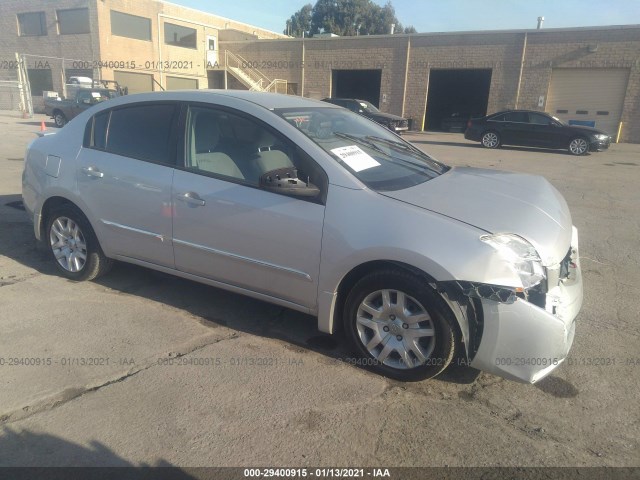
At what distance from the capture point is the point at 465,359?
2.93m

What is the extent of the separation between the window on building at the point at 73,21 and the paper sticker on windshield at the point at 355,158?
32.9 m

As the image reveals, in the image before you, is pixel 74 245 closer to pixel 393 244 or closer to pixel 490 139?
pixel 393 244

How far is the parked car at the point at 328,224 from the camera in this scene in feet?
9.10

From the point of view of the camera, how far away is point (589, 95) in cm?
2417

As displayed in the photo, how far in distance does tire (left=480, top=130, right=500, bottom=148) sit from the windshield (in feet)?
51.1

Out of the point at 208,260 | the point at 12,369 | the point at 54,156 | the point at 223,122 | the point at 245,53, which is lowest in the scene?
the point at 12,369

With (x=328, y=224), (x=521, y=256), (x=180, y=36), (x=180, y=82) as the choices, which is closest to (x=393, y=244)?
(x=328, y=224)

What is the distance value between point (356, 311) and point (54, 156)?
3145 mm

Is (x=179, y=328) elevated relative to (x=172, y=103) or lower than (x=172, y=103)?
lower

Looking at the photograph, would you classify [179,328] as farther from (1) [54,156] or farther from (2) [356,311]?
(1) [54,156]

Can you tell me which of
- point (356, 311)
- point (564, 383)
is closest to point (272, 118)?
point (356, 311)

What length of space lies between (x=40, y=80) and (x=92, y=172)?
3546cm

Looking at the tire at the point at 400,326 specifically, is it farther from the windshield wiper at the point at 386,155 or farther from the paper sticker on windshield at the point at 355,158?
the windshield wiper at the point at 386,155

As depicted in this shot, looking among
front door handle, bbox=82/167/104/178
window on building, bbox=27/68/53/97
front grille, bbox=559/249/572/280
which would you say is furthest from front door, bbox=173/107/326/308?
window on building, bbox=27/68/53/97
